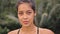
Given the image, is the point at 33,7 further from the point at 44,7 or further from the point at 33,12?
the point at 44,7

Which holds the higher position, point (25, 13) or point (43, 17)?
point (25, 13)

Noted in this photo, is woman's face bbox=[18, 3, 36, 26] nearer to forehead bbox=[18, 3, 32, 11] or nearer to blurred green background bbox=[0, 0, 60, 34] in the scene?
forehead bbox=[18, 3, 32, 11]

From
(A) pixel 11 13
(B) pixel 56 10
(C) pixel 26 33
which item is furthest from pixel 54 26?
(C) pixel 26 33

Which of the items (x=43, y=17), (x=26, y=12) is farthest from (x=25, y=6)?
(x=43, y=17)

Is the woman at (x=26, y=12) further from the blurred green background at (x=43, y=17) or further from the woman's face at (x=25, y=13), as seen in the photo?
the blurred green background at (x=43, y=17)

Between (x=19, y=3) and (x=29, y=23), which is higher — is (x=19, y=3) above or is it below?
above

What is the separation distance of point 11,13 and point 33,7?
8.48 ft

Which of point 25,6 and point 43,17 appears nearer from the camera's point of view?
point 25,6

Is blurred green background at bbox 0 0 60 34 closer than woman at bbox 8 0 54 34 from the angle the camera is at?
No

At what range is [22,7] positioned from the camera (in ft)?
3.74

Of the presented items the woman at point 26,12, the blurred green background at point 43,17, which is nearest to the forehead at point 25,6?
the woman at point 26,12

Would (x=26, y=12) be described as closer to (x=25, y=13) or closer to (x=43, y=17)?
(x=25, y=13)

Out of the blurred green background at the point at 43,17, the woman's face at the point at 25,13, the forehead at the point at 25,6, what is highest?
the forehead at the point at 25,6

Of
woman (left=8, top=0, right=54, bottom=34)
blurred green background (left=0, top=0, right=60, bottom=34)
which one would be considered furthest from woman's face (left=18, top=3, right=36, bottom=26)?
blurred green background (left=0, top=0, right=60, bottom=34)
